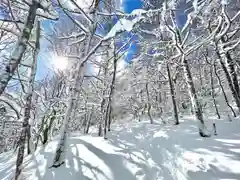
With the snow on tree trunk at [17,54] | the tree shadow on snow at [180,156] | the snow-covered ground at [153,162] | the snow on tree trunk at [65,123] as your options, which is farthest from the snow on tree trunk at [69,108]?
the snow on tree trunk at [17,54]

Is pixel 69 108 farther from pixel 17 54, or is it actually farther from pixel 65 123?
pixel 17 54

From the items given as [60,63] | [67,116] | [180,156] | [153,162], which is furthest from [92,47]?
[180,156]

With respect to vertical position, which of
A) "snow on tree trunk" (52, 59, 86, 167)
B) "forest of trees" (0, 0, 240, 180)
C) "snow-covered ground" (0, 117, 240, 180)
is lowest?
"snow-covered ground" (0, 117, 240, 180)

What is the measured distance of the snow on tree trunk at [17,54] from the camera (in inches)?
155

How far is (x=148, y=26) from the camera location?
11.7 metres

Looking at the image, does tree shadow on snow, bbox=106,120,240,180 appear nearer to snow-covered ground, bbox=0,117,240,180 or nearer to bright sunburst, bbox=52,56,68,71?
snow-covered ground, bbox=0,117,240,180

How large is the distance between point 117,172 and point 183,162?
7.63ft

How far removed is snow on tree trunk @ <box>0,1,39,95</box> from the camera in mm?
3948

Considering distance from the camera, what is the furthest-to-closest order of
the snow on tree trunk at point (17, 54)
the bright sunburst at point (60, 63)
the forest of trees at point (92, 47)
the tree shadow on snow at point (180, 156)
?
the bright sunburst at point (60, 63) < the tree shadow on snow at point (180, 156) < the forest of trees at point (92, 47) < the snow on tree trunk at point (17, 54)

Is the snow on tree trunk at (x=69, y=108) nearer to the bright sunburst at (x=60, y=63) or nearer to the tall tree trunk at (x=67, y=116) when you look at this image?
the tall tree trunk at (x=67, y=116)

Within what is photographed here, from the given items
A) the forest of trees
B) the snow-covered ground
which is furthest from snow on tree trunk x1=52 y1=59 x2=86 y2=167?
the snow-covered ground

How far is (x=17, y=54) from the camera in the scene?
4133mm

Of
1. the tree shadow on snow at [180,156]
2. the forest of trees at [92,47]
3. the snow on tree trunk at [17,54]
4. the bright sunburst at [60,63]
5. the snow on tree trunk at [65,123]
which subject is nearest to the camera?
the snow on tree trunk at [17,54]

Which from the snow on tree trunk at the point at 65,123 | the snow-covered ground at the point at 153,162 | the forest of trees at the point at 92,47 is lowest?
the snow-covered ground at the point at 153,162
